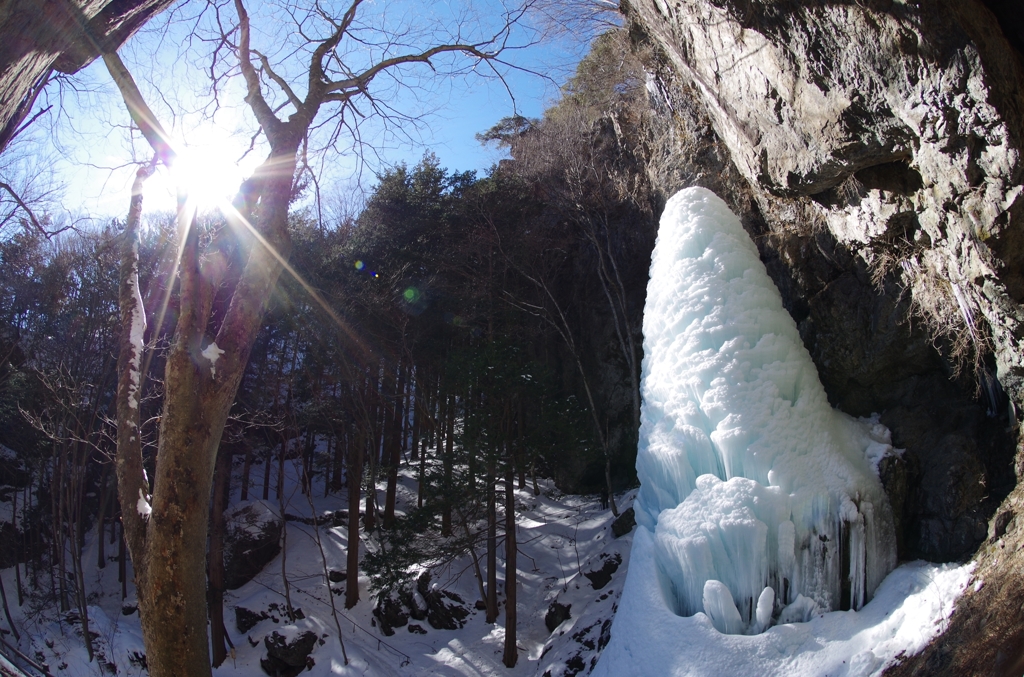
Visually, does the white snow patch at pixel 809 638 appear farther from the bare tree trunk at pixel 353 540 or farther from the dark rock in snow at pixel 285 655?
the bare tree trunk at pixel 353 540

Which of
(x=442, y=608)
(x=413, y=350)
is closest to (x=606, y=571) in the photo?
(x=442, y=608)

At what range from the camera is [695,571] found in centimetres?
608

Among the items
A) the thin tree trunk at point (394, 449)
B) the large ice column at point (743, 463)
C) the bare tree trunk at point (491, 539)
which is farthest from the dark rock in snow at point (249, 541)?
the large ice column at point (743, 463)

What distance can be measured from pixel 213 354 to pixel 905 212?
19.9 feet

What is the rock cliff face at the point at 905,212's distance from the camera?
4.31 metres

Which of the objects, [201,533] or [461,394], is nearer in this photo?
[201,533]

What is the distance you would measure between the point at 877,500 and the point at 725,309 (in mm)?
2534

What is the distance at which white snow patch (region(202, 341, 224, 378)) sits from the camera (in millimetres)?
3156

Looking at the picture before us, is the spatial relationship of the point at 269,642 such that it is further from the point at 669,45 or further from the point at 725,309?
the point at 669,45

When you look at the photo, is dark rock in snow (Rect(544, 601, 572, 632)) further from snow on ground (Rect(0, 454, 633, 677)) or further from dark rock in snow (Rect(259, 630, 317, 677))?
dark rock in snow (Rect(259, 630, 317, 677))

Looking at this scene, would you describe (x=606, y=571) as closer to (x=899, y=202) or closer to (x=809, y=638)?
(x=809, y=638)

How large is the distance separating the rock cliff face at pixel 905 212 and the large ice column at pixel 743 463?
2.05ft

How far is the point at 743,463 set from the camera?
6172mm

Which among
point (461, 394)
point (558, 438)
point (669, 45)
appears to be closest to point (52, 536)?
point (461, 394)
